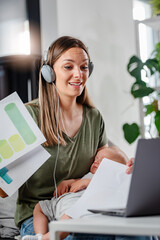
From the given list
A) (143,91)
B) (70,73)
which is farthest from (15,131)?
(143,91)

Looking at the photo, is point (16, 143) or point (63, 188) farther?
point (63, 188)

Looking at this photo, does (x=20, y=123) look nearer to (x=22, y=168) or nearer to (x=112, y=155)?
(x=22, y=168)

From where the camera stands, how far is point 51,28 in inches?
121

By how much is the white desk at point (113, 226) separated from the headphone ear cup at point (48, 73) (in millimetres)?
931

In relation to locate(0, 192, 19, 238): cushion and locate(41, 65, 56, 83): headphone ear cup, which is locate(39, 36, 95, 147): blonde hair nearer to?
locate(41, 65, 56, 83): headphone ear cup

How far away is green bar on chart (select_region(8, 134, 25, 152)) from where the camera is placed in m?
1.61

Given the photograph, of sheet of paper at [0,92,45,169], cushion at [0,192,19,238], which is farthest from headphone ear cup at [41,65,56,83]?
cushion at [0,192,19,238]

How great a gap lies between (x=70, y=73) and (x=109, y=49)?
1710 mm

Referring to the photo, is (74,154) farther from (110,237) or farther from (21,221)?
(110,237)

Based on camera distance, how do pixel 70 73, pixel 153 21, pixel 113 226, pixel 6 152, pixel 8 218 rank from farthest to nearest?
pixel 153 21, pixel 8 218, pixel 70 73, pixel 6 152, pixel 113 226

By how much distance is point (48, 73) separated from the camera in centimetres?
Result: 182

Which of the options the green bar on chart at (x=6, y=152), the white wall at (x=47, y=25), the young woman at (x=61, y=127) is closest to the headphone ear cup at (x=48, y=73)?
the young woman at (x=61, y=127)

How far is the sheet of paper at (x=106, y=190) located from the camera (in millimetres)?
1159

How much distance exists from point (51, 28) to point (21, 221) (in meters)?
1.66
